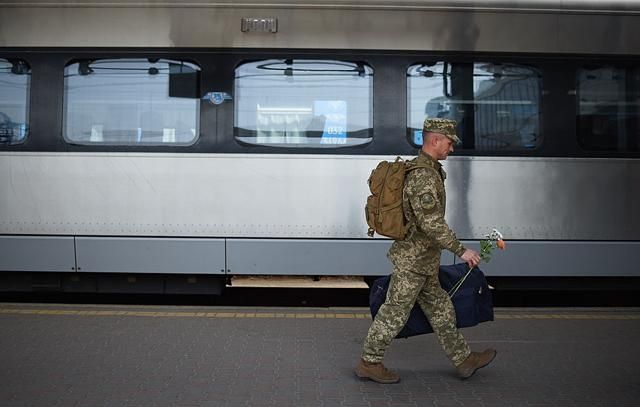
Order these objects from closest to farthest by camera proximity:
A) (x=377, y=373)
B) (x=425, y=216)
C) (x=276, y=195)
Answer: (x=425, y=216), (x=377, y=373), (x=276, y=195)

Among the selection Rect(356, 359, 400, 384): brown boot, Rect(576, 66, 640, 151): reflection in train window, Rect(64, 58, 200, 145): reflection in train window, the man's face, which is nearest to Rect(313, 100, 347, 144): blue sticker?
Rect(64, 58, 200, 145): reflection in train window

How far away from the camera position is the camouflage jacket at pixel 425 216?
15.3 feet

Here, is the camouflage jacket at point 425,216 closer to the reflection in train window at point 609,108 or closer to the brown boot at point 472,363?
the brown boot at point 472,363

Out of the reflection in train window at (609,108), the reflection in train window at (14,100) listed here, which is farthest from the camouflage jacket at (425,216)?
the reflection in train window at (14,100)

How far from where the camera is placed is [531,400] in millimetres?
4707

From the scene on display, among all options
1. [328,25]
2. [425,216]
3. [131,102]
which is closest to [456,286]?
[425,216]

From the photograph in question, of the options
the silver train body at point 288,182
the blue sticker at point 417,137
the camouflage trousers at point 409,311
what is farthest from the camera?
the blue sticker at point 417,137

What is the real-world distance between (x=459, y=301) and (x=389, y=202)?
0.91 metres

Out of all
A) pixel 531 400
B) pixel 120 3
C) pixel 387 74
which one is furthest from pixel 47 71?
pixel 531 400

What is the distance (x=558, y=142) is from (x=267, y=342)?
11.5 feet

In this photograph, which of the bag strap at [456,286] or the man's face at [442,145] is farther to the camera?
the bag strap at [456,286]

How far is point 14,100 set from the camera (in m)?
7.46

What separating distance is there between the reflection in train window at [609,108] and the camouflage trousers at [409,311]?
3.28m

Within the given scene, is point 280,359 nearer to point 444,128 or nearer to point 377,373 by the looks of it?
point 377,373
